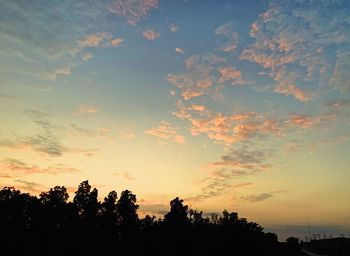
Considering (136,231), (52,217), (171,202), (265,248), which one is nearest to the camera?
(52,217)

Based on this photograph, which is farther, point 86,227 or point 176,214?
point 176,214

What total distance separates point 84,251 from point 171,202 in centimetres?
3543

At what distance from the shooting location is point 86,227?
97125mm

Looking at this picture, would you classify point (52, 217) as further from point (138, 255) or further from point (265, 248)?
point (265, 248)

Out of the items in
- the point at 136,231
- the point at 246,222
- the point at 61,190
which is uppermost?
the point at 246,222

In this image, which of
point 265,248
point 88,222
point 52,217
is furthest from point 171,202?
point 265,248

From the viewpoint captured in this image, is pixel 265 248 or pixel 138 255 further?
pixel 265 248

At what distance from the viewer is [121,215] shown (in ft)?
349

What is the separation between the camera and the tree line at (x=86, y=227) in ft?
292

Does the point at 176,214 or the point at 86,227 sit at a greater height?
the point at 176,214

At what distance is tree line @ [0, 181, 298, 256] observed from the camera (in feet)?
292

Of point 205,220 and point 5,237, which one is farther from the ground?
point 205,220

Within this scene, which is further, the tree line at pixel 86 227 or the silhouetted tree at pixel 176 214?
the silhouetted tree at pixel 176 214

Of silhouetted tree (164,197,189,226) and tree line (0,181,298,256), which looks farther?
silhouetted tree (164,197,189,226)
